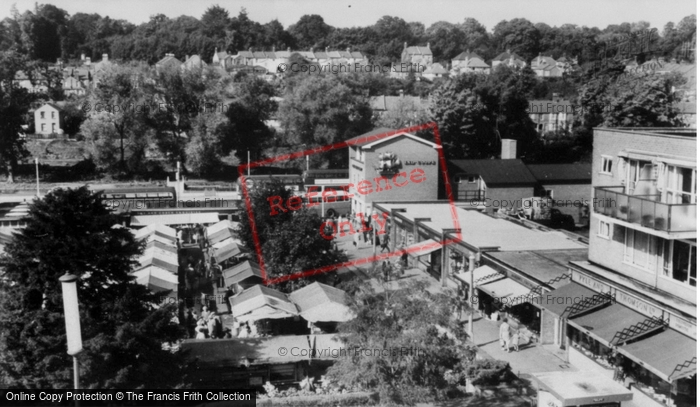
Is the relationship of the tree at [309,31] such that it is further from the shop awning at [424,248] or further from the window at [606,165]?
the window at [606,165]

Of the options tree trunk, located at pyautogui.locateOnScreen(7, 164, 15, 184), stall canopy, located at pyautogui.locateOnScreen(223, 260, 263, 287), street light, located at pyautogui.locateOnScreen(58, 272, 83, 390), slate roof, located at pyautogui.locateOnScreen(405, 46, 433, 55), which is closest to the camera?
street light, located at pyautogui.locateOnScreen(58, 272, 83, 390)

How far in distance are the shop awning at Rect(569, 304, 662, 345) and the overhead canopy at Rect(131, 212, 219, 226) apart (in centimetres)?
2379

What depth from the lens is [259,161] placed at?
215 ft

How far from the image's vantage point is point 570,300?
20.5 m

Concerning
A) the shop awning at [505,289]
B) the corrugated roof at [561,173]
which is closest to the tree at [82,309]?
the shop awning at [505,289]

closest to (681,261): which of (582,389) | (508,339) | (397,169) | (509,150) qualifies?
(582,389)

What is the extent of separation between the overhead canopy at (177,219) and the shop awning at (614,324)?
23.8 meters

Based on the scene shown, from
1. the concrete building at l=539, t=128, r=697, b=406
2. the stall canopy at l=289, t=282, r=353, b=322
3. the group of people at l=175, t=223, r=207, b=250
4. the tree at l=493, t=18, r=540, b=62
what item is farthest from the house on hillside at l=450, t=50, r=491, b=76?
the concrete building at l=539, t=128, r=697, b=406

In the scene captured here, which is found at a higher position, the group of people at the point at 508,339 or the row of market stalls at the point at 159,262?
the row of market stalls at the point at 159,262

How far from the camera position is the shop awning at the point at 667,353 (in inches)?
603

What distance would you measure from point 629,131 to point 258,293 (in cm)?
1146

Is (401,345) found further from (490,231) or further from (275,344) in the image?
(490,231)

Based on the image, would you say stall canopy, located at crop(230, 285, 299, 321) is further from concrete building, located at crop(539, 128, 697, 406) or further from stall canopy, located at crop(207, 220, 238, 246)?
stall canopy, located at crop(207, 220, 238, 246)

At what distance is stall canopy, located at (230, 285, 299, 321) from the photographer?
20938 mm
